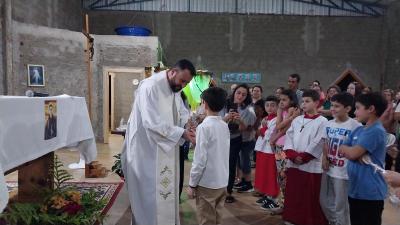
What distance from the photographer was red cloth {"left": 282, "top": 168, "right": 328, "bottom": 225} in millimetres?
3018

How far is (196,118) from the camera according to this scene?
396 cm

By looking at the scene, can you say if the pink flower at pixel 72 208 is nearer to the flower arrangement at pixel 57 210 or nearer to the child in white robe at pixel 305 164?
the flower arrangement at pixel 57 210

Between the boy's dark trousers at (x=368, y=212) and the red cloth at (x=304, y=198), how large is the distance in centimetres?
67

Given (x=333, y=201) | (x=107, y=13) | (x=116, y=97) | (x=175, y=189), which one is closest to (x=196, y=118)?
(x=175, y=189)

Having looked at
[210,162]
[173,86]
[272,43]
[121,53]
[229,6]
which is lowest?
[210,162]

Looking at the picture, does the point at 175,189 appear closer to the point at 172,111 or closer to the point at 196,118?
the point at 172,111

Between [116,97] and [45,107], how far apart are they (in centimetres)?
952

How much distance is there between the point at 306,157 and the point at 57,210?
6.29ft

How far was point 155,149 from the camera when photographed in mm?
2619

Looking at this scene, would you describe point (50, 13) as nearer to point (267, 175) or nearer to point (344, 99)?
point (267, 175)

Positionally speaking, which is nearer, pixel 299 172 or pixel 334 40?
pixel 299 172

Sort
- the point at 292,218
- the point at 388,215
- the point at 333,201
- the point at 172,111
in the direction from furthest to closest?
the point at 388,215 → the point at 292,218 → the point at 333,201 → the point at 172,111

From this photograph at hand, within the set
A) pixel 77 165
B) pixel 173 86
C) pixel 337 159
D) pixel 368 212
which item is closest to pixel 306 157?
pixel 337 159

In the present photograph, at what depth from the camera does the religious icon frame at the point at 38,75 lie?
7.27m
